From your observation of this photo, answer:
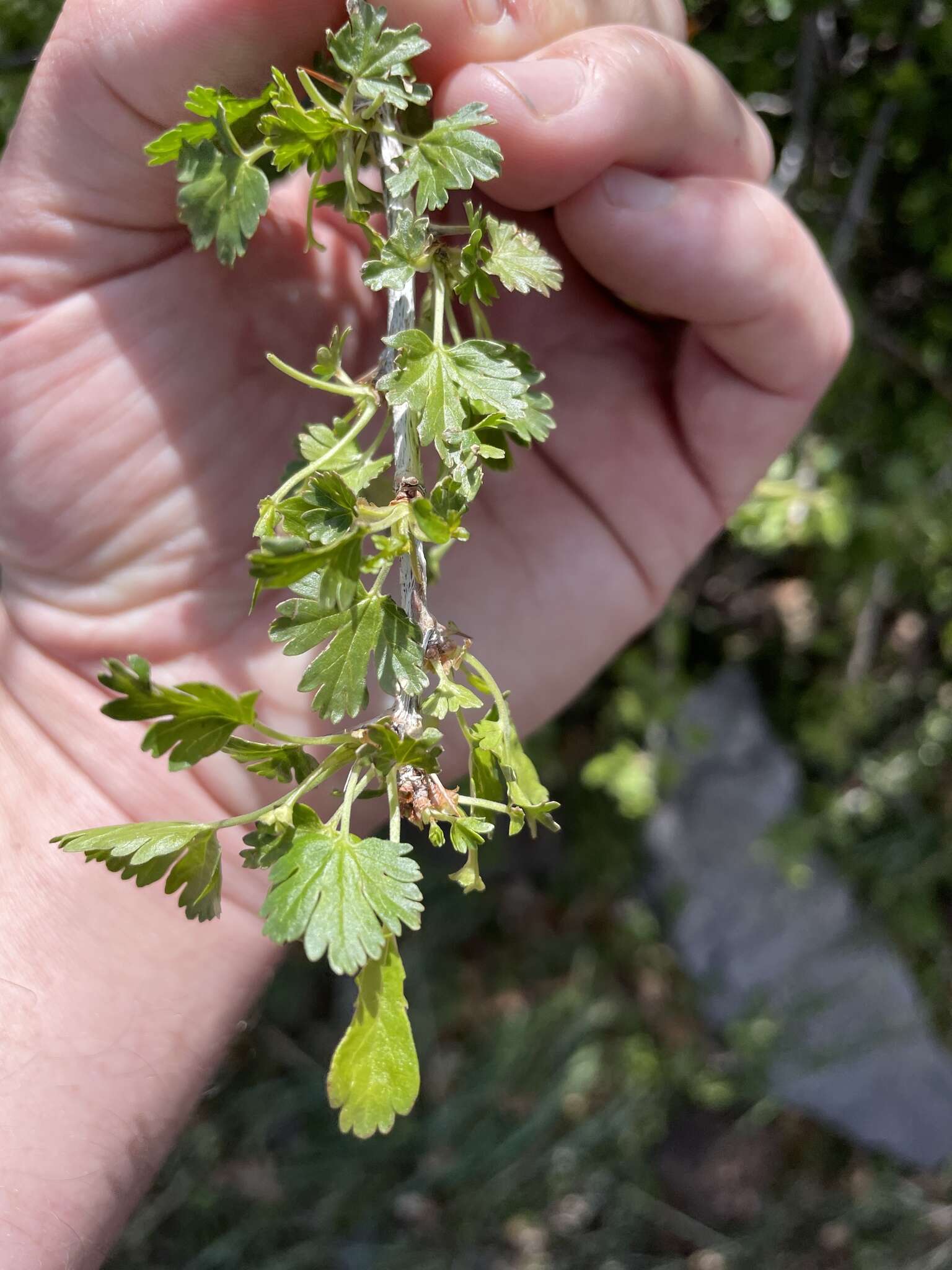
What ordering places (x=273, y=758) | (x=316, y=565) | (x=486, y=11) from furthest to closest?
(x=486, y=11)
(x=273, y=758)
(x=316, y=565)

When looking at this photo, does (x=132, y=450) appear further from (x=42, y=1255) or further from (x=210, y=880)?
(x=42, y=1255)

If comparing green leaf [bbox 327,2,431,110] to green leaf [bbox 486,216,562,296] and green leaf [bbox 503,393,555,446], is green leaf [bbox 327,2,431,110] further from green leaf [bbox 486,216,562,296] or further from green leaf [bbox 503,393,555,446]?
green leaf [bbox 503,393,555,446]

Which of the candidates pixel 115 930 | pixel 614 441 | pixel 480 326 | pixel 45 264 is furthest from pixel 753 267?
pixel 115 930

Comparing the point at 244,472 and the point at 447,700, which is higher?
the point at 447,700

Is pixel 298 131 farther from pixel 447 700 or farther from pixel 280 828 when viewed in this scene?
pixel 280 828

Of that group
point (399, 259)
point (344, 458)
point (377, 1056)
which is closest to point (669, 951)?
point (377, 1056)

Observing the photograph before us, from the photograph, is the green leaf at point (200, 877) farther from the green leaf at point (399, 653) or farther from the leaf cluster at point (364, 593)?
the green leaf at point (399, 653)

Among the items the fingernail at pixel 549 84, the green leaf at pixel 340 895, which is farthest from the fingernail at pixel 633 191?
the green leaf at pixel 340 895
